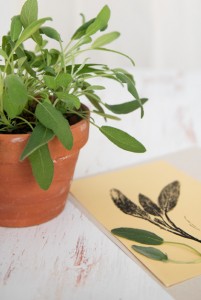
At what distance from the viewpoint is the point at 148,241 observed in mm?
641

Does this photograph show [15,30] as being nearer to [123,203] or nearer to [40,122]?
[40,122]

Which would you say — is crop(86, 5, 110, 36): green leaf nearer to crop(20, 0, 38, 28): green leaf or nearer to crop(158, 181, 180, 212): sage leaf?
crop(20, 0, 38, 28): green leaf

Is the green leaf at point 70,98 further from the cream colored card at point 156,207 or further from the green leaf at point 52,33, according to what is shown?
the cream colored card at point 156,207

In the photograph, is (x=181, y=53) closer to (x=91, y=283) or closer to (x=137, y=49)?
(x=137, y=49)

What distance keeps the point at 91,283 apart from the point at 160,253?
4.2 inches

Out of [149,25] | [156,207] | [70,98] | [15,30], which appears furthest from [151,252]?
[149,25]

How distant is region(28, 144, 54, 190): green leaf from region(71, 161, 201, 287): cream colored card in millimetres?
150

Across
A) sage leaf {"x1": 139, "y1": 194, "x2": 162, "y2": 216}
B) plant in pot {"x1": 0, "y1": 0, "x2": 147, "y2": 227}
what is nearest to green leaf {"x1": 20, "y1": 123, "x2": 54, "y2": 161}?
plant in pot {"x1": 0, "y1": 0, "x2": 147, "y2": 227}

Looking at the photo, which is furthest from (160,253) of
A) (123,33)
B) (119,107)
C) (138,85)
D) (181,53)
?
(181,53)

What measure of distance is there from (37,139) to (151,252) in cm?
22

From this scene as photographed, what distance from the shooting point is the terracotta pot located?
2.01 ft

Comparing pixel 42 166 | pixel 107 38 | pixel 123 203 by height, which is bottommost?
pixel 123 203

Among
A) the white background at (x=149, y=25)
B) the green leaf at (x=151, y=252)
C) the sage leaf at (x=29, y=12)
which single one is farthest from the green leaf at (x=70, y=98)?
the white background at (x=149, y=25)

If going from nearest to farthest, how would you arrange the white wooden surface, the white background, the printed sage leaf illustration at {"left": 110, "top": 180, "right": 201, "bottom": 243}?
the white wooden surface → the printed sage leaf illustration at {"left": 110, "top": 180, "right": 201, "bottom": 243} → the white background
